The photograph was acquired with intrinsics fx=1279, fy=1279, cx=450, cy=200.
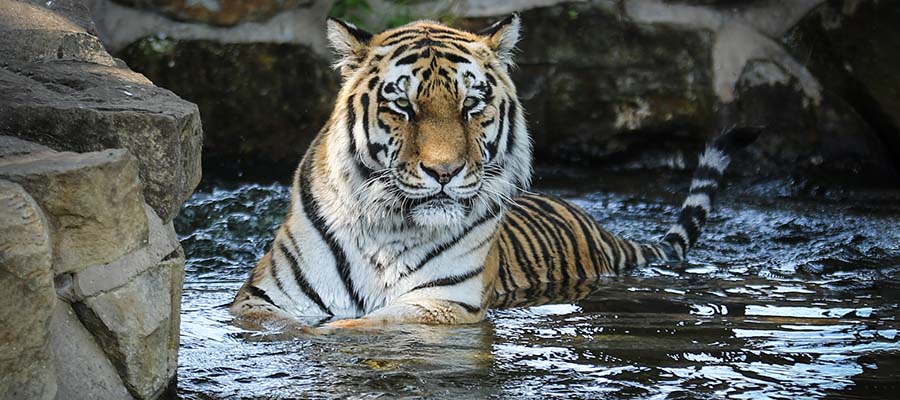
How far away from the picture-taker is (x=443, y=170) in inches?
167

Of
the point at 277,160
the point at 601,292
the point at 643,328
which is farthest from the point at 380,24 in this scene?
the point at 643,328

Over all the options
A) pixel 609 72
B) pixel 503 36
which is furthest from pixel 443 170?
pixel 609 72

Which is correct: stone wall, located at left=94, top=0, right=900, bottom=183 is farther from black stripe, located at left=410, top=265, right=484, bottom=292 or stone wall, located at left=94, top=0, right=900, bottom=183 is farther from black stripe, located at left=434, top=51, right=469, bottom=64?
black stripe, located at left=410, top=265, right=484, bottom=292

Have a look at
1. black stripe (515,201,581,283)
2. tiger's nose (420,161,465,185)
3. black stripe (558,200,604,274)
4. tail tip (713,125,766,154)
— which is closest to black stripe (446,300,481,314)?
tiger's nose (420,161,465,185)

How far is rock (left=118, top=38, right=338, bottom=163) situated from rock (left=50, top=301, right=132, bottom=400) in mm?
4033

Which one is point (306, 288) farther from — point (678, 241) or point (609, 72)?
point (609, 72)

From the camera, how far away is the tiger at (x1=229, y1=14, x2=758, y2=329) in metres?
4.33

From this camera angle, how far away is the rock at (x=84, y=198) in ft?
8.38

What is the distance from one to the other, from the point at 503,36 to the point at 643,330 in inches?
46.9

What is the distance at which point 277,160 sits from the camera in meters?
6.89

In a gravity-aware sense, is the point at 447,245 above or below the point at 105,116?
below

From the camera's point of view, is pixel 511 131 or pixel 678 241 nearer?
pixel 511 131

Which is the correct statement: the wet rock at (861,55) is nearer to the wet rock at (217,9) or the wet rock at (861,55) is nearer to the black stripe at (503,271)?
the black stripe at (503,271)

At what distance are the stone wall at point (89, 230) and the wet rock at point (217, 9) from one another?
3.31 m
